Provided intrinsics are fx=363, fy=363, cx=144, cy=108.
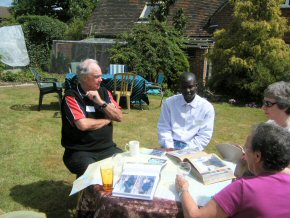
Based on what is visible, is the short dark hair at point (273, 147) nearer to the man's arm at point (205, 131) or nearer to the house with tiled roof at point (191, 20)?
the man's arm at point (205, 131)

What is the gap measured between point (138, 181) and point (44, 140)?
4624mm

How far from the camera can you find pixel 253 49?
37.2 ft

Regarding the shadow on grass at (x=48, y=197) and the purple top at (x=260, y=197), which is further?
the shadow on grass at (x=48, y=197)

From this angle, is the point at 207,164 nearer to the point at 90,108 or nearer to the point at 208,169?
the point at 208,169

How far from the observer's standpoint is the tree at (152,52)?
509 inches

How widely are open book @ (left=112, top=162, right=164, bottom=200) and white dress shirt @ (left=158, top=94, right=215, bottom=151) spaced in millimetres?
1293

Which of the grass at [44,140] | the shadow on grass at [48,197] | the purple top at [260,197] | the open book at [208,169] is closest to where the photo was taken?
the purple top at [260,197]

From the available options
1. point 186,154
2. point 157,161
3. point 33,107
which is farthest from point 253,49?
point 157,161

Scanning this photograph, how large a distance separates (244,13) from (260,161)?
34.5 ft

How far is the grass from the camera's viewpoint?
14.3 ft

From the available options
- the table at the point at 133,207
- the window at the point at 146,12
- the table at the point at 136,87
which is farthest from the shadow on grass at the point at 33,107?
the window at the point at 146,12

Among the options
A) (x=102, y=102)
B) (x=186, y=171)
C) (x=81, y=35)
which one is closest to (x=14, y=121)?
(x=102, y=102)

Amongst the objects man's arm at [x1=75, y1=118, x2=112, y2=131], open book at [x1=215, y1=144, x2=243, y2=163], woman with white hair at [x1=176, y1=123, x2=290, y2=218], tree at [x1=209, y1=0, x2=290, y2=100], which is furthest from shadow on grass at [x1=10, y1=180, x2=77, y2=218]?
tree at [x1=209, y1=0, x2=290, y2=100]

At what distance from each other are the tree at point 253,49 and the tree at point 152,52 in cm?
186
